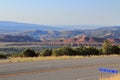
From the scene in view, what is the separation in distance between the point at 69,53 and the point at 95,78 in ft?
84.5

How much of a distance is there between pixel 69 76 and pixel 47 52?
88.9ft

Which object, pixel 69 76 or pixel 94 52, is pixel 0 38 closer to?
pixel 94 52

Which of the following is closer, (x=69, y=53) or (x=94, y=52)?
(x=69, y=53)

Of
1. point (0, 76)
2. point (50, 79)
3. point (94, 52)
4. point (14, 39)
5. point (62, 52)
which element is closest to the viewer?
point (50, 79)

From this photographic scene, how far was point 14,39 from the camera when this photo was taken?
570ft

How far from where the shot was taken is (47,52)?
4494 centimetres

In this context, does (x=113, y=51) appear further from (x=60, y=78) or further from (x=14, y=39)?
(x=14, y=39)

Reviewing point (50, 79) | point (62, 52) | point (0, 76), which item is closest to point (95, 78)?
point (50, 79)

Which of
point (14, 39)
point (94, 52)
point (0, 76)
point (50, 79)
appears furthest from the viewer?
point (14, 39)

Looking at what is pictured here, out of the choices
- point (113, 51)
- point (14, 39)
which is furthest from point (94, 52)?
point (14, 39)

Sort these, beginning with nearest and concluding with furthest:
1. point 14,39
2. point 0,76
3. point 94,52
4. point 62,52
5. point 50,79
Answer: point 50,79
point 0,76
point 62,52
point 94,52
point 14,39

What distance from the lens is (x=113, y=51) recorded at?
4616 cm

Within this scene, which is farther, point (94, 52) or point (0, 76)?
point (94, 52)

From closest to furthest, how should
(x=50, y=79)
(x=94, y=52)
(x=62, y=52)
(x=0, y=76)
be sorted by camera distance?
(x=50, y=79)
(x=0, y=76)
(x=62, y=52)
(x=94, y=52)
